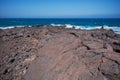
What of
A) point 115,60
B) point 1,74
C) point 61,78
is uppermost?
point 115,60

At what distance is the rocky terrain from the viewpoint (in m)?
3.66

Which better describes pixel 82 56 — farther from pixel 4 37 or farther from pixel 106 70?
pixel 4 37

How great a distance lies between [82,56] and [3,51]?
2843mm

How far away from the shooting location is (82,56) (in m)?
4.01

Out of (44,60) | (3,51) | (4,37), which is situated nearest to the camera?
(44,60)

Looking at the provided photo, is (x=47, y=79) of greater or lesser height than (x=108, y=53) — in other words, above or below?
below

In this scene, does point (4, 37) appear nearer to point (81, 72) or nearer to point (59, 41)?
point (59, 41)

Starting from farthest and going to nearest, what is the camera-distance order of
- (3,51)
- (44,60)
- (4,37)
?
1. (4,37)
2. (3,51)
3. (44,60)

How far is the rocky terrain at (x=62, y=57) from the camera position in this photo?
12.0 feet

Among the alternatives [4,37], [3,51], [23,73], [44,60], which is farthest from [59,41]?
[4,37]

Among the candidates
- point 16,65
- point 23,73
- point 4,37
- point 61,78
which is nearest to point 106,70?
point 61,78

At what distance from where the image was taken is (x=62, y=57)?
4.20 meters

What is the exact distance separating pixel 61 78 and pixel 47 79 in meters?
0.35

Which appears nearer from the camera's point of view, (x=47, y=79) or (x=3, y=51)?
(x=47, y=79)
